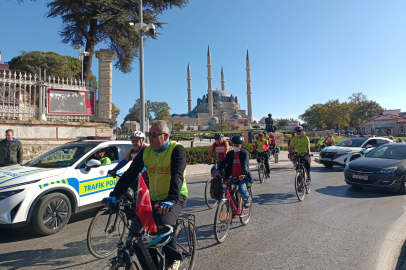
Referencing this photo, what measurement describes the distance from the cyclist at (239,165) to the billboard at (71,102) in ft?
28.0

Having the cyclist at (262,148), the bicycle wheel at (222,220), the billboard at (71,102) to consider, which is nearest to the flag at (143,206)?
the bicycle wheel at (222,220)

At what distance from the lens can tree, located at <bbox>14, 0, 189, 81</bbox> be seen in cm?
1443

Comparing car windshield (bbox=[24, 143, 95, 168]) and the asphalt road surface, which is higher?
car windshield (bbox=[24, 143, 95, 168])

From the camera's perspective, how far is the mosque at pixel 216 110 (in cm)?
9781

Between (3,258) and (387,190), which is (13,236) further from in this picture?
(387,190)

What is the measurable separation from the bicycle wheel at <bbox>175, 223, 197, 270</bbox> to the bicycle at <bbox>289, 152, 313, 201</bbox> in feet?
14.9

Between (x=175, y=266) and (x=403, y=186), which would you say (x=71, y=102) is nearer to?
(x=175, y=266)

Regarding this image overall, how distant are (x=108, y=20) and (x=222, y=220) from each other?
13.5 meters

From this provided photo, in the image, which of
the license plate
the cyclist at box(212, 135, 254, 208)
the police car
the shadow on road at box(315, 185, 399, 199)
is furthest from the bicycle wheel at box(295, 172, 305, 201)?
the police car

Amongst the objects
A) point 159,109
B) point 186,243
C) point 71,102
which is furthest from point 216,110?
point 186,243

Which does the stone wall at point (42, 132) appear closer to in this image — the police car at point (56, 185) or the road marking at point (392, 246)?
the police car at point (56, 185)

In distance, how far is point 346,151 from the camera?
42.0 feet

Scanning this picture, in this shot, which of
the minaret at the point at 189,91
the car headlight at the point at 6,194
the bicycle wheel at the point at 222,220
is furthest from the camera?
the minaret at the point at 189,91

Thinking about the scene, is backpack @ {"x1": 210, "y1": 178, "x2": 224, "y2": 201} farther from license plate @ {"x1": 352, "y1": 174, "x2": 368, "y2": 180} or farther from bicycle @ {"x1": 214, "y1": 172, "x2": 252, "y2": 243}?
license plate @ {"x1": 352, "y1": 174, "x2": 368, "y2": 180}
